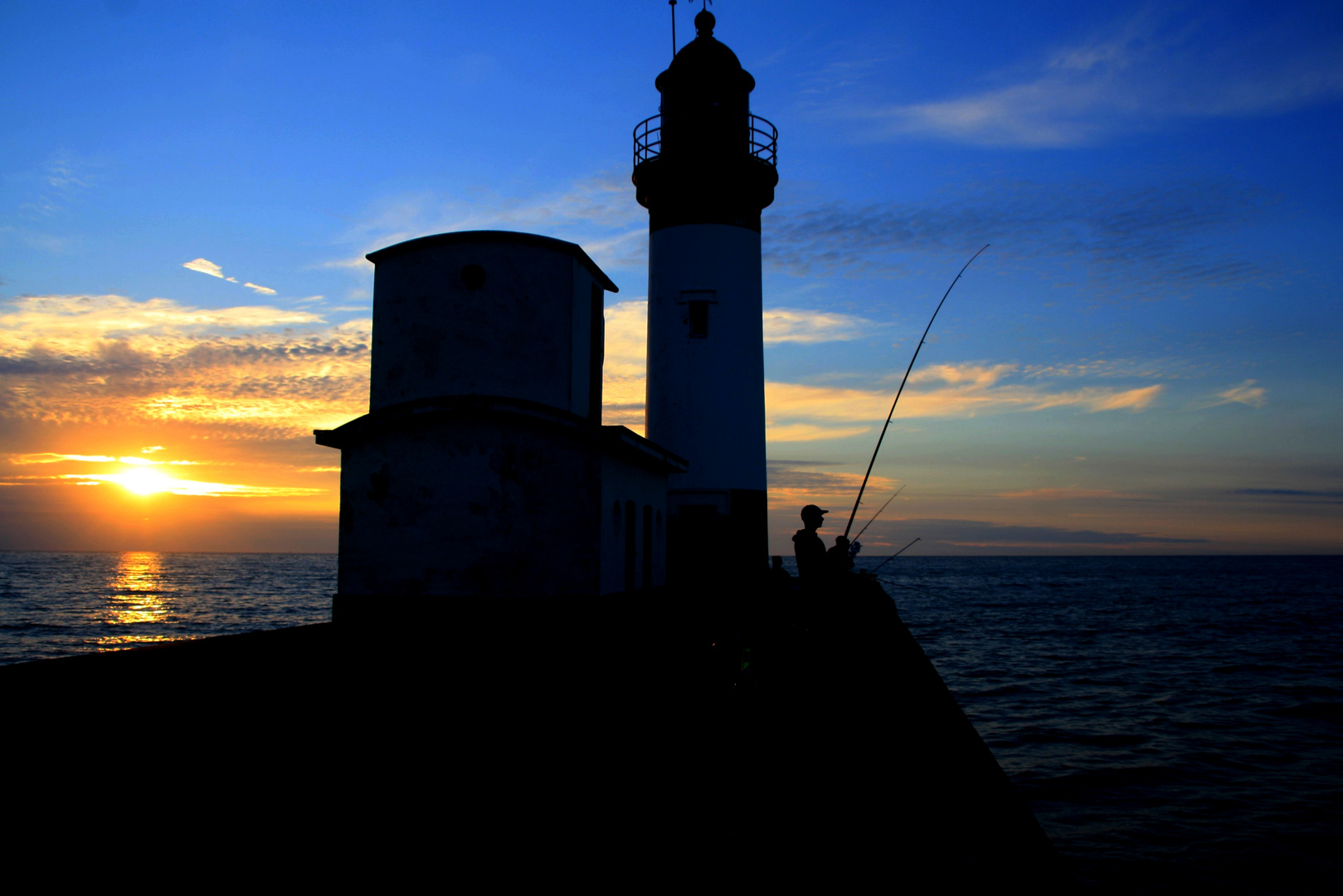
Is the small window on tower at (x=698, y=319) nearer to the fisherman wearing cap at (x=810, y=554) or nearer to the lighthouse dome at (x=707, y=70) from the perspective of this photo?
the lighthouse dome at (x=707, y=70)

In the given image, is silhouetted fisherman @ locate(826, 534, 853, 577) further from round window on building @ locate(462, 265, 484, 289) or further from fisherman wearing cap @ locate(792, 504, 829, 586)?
round window on building @ locate(462, 265, 484, 289)

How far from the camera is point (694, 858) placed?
4.42 m

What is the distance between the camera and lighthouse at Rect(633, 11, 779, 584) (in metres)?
20.6

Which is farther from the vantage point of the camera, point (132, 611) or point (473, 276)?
point (132, 611)

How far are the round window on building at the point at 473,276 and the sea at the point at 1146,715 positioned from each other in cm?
1207

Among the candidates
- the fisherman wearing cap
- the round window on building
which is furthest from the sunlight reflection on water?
the fisherman wearing cap

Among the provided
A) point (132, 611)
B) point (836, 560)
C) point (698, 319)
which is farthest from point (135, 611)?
point (836, 560)

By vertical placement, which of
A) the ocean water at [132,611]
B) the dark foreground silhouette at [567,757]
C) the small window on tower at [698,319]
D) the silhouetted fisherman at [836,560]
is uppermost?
the small window on tower at [698,319]

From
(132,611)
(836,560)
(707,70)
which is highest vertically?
(707,70)

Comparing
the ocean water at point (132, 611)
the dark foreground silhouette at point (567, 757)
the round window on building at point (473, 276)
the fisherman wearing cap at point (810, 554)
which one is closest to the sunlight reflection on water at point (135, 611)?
the ocean water at point (132, 611)

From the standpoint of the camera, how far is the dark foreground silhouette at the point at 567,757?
4.55 meters

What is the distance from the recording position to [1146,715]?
17984mm

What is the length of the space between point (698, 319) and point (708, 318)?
257mm

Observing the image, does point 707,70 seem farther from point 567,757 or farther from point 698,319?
point 567,757
